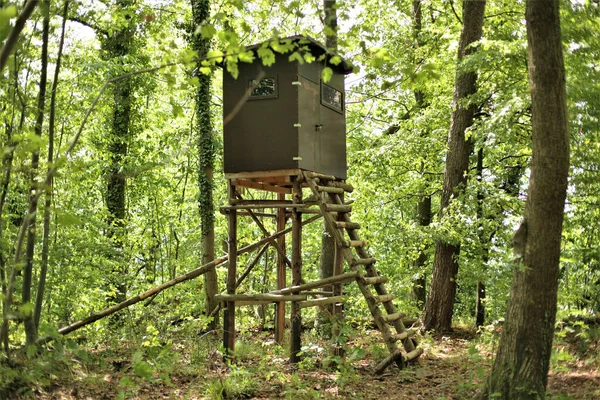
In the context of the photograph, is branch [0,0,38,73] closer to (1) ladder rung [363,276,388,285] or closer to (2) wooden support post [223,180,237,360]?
(1) ladder rung [363,276,388,285]

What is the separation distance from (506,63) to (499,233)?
3.74m

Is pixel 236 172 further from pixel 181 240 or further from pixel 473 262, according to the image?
pixel 181 240

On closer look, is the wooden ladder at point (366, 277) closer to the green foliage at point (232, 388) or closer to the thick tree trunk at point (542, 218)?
the green foliage at point (232, 388)

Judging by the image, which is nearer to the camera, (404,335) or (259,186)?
(404,335)

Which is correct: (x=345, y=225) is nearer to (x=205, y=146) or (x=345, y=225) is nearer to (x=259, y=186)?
(x=259, y=186)

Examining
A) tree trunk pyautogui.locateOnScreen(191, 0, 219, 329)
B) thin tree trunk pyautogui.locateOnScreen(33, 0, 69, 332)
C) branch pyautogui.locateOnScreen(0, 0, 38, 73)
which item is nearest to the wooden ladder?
tree trunk pyautogui.locateOnScreen(191, 0, 219, 329)

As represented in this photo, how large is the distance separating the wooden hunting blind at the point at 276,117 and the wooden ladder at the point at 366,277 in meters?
0.45

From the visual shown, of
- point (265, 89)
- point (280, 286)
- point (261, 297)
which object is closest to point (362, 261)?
point (261, 297)

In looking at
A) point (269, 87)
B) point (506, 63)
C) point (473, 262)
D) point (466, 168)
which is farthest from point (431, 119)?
point (269, 87)

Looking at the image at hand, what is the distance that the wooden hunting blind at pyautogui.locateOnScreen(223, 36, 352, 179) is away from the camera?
33.8 feet

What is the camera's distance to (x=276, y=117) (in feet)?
34.1

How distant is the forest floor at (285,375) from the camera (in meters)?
7.67

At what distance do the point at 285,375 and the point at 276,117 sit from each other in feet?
13.7

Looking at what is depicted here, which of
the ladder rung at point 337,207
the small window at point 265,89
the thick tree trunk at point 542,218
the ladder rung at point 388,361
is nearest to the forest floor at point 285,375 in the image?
the ladder rung at point 388,361
